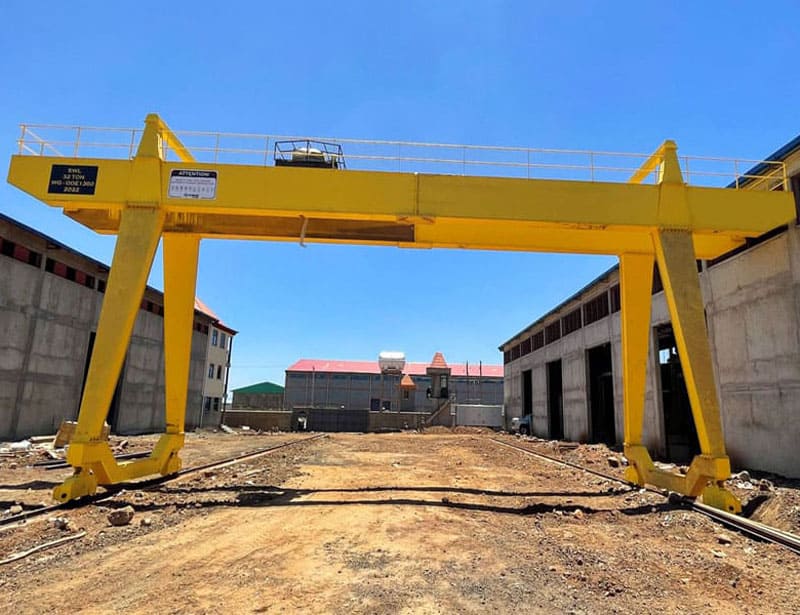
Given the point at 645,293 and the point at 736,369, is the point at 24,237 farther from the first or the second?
the point at 736,369

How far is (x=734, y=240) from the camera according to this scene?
10.4m

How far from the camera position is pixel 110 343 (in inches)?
339

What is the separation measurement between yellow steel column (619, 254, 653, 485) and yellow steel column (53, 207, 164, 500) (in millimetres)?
10356

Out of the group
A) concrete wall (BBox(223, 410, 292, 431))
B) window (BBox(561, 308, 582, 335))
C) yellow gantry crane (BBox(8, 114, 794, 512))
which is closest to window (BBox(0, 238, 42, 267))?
yellow gantry crane (BBox(8, 114, 794, 512))

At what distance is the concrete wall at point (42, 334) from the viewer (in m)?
15.1

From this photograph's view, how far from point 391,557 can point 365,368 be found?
52.9 meters

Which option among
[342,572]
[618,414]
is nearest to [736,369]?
[618,414]

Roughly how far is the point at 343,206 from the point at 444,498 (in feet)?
18.7

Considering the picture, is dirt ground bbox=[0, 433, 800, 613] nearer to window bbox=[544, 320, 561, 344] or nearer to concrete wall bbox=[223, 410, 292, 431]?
window bbox=[544, 320, 561, 344]

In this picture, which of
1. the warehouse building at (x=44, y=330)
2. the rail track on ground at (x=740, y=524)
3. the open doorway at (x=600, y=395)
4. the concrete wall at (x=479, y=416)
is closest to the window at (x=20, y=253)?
the warehouse building at (x=44, y=330)

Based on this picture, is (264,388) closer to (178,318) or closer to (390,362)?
(390,362)

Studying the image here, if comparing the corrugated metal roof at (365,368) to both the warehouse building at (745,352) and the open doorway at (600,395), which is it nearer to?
the open doorway at (600,395)

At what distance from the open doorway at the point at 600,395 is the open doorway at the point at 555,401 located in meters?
4.70

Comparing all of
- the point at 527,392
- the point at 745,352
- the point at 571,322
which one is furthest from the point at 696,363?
the point at 527,392
